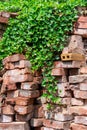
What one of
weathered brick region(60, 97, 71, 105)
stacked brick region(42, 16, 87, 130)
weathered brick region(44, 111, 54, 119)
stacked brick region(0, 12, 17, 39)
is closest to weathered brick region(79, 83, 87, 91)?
stacked brick region(42, 16, 87, 130)

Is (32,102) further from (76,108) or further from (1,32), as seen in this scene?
(1,32)

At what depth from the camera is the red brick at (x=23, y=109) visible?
502cm

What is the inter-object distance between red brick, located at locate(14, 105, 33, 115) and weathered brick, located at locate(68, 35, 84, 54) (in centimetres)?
114

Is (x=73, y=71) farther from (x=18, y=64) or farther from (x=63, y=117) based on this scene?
(x=18, y=64)

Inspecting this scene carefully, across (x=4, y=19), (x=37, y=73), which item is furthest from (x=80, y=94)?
(x=4, y=19)

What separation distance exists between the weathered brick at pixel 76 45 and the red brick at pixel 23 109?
1.14 metres

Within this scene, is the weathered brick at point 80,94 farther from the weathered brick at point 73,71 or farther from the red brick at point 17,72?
the red brick at point 17,72

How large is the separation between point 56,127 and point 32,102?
0.61 m

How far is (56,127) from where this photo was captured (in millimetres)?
4867

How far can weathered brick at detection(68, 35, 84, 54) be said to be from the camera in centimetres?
490

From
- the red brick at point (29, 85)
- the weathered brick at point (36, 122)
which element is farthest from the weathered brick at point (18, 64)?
the weathered brick at point (36, 122)

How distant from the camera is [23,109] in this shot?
5.03 meters

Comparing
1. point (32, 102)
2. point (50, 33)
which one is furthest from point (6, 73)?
point (50, 33)

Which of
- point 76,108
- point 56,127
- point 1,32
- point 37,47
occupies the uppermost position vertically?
point 1,32
